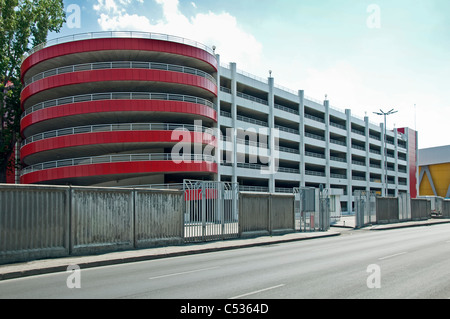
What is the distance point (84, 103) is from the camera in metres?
37.9

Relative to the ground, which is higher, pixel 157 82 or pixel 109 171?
pixel 157 82

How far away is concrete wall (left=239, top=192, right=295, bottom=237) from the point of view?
805 inches

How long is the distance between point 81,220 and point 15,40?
4081 centimetres

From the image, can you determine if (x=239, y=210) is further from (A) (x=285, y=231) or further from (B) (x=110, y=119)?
(B) (x=110, y=119)

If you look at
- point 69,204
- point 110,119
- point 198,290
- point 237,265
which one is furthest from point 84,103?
point 198,290

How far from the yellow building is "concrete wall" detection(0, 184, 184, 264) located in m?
101

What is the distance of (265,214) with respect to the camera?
2177cm

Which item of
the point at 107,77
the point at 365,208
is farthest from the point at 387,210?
the point at 107,77

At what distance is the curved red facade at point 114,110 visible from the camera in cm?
3803

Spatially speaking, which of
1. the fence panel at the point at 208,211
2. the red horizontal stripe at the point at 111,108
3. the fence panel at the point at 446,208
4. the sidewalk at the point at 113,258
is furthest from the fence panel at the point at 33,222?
the fence panel at the point at 446,208

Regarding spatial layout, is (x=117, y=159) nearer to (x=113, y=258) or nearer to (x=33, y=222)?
(x=33, y=222)

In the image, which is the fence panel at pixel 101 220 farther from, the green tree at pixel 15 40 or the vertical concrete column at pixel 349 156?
the vertical concrete column at pixel 349 156

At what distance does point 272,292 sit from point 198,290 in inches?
61.2
